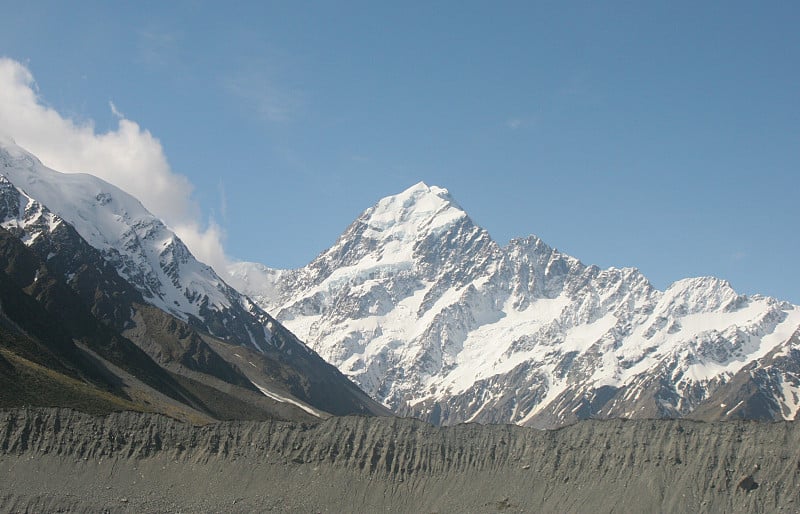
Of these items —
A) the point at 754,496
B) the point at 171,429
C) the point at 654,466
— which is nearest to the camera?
the point at 754,496

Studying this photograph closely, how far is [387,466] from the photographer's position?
352 ft

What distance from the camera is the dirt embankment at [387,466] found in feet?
311

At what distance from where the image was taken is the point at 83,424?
115 m

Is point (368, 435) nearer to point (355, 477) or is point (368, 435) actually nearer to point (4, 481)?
point (355, 477)

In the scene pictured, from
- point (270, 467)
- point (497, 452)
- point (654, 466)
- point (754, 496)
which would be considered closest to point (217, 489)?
point (270, 467)

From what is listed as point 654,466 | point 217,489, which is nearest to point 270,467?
point 217,489

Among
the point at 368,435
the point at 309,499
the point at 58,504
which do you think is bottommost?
the point at 58,504

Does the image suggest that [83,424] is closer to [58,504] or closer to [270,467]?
[58,504]

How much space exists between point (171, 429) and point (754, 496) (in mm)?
62365

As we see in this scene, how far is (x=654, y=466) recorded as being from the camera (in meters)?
98.4

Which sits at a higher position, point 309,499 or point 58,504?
point 309,499

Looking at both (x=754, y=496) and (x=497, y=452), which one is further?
(x=497, y=452)

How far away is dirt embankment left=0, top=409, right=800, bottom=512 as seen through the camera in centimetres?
9481

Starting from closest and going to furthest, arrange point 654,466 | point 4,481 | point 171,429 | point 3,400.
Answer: point 654,466, point 4,481, point 171,429, point 3,400
